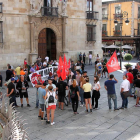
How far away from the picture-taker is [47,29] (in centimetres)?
2589

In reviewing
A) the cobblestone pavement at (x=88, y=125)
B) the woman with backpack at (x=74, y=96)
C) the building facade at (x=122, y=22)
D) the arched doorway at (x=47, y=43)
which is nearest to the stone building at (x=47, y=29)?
the arched doorway at (x=47, y=43)

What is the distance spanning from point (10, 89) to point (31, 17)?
13.6 meters

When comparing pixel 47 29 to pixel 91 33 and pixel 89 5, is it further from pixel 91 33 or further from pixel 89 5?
pixel 89 5

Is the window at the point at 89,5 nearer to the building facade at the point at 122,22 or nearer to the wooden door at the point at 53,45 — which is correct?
the wooden door at the point at 53,45

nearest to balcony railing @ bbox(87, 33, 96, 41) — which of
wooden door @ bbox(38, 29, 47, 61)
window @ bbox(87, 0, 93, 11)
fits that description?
window @ bbox(87, 0, 93, 11)

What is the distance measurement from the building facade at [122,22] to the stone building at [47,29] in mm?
14689

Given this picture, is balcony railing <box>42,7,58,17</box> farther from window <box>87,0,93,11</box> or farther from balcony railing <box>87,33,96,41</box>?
balcony railing <box>87,33,96,41</box>

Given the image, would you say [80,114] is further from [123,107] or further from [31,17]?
[31,17]

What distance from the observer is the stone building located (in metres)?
21.5

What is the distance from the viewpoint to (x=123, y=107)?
10664 mm

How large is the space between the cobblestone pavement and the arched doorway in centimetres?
1432

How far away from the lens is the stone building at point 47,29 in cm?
2152

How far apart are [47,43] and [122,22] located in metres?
18.9

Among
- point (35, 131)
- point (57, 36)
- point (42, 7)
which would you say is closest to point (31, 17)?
point (42, 7)
